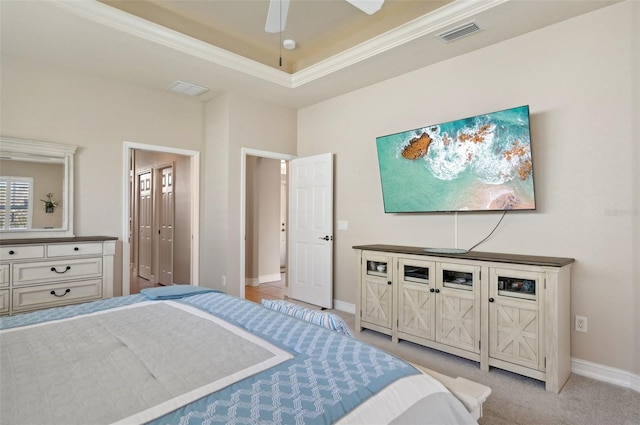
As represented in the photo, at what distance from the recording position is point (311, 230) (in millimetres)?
4664

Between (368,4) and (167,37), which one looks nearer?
(368,4)

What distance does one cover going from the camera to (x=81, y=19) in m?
2.72

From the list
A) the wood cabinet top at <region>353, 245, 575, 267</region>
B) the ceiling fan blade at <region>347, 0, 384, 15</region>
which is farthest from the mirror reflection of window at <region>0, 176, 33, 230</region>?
the wood cabinet top at <region>353, 245, 575, 267</region>

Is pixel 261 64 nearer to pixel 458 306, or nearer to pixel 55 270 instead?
pixel 55 270

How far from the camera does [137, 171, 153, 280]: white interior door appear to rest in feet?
20.7

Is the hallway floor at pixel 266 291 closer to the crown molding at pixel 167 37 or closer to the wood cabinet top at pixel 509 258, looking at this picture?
the wood cabinet top at pixel 509 258

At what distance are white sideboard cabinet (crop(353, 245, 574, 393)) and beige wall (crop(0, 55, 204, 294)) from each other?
9.68ft

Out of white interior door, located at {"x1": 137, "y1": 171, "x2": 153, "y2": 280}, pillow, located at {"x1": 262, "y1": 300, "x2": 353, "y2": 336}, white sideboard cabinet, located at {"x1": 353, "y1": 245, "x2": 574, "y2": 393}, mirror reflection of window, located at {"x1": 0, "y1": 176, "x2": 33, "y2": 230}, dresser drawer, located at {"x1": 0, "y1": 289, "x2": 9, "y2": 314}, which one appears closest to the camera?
pillow, located at {"x1": 262, "y1": 300, "x2": 353, "y2": 336}

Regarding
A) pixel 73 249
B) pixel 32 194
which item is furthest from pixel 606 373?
pixel 32 194

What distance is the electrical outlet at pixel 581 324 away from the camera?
2.69m

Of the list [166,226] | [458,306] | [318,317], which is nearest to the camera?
[318,317]

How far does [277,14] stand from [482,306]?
2602mm

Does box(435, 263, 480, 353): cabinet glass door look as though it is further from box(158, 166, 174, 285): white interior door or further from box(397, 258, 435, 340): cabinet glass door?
box(158, 166, 174, 285): white interior door

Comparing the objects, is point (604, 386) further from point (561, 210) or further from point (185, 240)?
point (185, 240)
